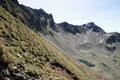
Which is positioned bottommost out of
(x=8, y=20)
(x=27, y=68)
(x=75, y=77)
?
(x=75, y=77)

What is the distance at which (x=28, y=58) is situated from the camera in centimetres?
3925

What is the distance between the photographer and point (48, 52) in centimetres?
4972

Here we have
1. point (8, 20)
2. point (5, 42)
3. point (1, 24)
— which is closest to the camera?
point (5, 42)

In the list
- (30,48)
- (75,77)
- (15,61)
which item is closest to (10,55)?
(15,61)

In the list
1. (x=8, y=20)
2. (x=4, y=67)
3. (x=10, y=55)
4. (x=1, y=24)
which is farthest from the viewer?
(x=8, y=20)

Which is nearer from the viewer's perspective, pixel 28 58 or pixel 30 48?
pixel 28 58

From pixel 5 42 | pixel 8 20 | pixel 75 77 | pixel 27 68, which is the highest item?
pixel 8 20

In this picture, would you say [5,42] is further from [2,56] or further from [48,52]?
[48,52]

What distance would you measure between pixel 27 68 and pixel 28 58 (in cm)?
380

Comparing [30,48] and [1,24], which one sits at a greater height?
[1,24]

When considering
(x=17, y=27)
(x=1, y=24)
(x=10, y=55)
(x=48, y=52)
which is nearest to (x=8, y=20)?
(x=17, y=27)

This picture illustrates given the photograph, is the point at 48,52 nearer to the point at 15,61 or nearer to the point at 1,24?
the point at 1,24

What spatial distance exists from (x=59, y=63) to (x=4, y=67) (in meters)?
18.3

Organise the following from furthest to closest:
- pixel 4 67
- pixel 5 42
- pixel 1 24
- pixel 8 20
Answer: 1. pixel 8 20
2. pixel 1 24
3. pixel 5 42
4. pixel 4 67
